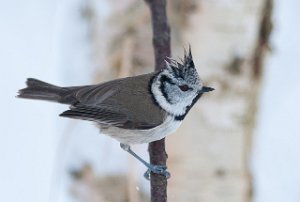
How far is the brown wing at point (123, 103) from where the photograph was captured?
196cm

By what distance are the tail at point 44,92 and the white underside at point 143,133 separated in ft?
0.49

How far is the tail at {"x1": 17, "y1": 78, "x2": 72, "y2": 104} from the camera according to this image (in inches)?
78.2

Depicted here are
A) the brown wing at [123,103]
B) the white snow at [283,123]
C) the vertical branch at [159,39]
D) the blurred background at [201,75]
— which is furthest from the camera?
the white snow at [283,123]

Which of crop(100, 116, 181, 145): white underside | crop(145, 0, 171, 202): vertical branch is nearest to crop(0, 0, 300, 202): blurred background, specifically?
crop(100, 116, 181, 145): white underside

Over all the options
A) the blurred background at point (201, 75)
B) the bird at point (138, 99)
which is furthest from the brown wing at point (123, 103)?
the blurred background at point (201, 75)

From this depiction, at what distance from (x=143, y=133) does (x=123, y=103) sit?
0.11 metres

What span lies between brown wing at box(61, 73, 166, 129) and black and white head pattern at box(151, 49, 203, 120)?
0.08ft

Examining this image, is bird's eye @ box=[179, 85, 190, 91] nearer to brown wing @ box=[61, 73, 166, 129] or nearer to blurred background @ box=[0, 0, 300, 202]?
brown wing @ box=[61, 73, 166, 129]

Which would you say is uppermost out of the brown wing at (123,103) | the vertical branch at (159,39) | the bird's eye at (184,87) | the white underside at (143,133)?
the vertical branch at (159,39)

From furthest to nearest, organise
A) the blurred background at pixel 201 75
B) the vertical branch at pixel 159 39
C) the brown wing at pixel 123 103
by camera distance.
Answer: the blurred background at pixel 201 75
the brown wing at pixel 123 103
the vertical branch at pixel 159 39

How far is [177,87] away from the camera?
199cm

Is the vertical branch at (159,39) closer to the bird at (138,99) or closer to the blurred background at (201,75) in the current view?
the bird at (138,99)

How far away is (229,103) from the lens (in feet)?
7.78

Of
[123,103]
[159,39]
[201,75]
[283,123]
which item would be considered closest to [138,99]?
[123,103]
